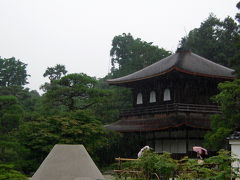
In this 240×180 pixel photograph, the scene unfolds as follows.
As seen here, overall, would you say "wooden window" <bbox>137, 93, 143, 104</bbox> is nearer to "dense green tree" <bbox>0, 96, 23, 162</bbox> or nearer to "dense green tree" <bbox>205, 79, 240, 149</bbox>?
"dense green tree" <bbox>0, 96, 23, 162</bbox>

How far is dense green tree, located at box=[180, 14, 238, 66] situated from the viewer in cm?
4094

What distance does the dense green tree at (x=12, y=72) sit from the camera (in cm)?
4456

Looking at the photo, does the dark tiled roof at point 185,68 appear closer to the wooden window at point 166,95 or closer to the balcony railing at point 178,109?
the wooden window at point 166,95

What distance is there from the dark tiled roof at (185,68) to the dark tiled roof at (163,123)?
111 inches

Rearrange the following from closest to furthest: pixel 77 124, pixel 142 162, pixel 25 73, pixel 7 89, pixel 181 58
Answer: pixel 142 162
pixel 77 124
pixel 181 58
pixel 7 89
pixel 25 73

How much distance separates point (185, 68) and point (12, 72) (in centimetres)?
2795

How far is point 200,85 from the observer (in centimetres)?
2503

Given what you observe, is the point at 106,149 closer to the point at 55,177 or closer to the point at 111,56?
the point at 55,177

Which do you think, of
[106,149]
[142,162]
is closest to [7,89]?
[106,149]

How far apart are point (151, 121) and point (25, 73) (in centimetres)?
2847

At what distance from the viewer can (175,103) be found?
23.3 meters

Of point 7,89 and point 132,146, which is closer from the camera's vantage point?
point 132,146

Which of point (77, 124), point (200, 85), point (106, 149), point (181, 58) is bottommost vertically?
point (106, 149)

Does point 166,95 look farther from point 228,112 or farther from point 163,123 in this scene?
point 228,112
